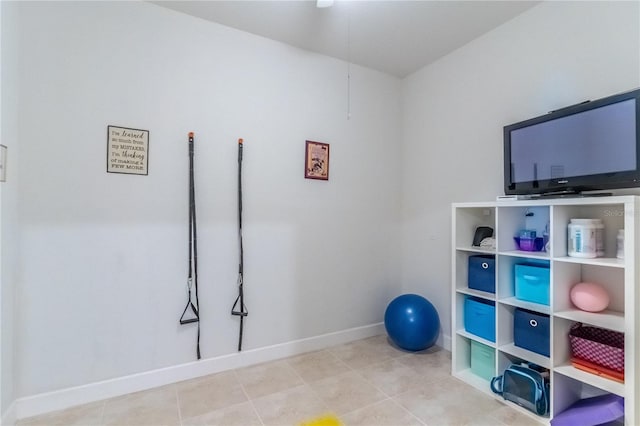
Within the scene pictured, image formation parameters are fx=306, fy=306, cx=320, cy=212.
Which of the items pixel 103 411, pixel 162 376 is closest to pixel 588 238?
pixel 162 376

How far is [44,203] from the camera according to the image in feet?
6.13

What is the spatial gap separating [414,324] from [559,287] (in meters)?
1.08

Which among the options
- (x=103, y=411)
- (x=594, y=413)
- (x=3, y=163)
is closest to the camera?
(x=594, y=413)

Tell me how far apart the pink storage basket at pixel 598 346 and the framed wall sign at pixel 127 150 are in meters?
2.87

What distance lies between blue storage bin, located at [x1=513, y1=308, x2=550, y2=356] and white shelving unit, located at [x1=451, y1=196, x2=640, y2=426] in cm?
4

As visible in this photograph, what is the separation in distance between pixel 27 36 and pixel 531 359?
358 centimetres

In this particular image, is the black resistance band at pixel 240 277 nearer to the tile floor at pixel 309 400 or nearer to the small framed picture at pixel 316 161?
the tile floor at pixel 309 400

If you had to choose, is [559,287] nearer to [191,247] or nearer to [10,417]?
[191,247]

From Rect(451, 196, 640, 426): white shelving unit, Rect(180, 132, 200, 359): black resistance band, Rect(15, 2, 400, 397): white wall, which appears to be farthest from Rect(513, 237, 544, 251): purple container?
Rect(180, 132, 200, 359): black resistance band

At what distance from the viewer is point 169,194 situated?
7.21ft

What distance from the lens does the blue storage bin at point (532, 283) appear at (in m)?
1.83

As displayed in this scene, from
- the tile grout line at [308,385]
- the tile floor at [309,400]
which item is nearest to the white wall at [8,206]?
the tile floor at [309,400]

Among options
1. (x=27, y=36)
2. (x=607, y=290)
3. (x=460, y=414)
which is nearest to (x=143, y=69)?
(x=27, y=36)

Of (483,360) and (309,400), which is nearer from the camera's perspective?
(309,400)
